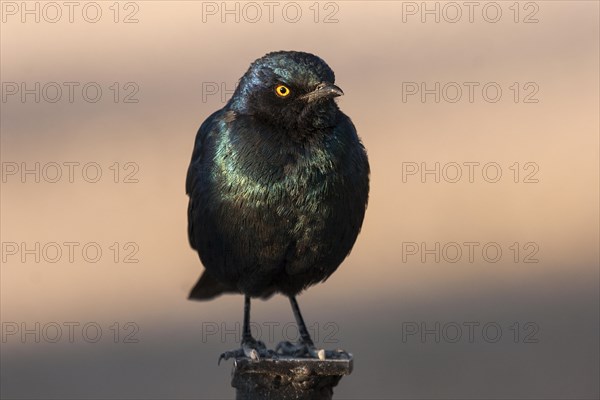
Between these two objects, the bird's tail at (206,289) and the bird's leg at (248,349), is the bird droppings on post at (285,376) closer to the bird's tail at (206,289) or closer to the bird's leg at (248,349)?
the bird's leg at (248,349)

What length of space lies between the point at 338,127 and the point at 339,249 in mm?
514

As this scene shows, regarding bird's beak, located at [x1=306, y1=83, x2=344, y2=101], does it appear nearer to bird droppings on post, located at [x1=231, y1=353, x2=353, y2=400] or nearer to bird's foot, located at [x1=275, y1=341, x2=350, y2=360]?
bird's foot, located at [x1=275, y1=341, x2=350, y2=360]

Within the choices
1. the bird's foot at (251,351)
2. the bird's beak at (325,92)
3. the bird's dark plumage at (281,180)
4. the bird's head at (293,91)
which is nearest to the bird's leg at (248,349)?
the bird's foot at (251,351)

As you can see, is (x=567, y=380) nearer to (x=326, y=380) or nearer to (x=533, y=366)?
(x=533, y=366)

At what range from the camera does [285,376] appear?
5.08 m

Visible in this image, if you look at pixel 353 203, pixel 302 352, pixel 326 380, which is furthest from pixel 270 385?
pixel 353 203

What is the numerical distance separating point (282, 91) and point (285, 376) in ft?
4.48

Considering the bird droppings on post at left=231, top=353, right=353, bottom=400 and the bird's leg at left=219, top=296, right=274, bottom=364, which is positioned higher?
the bird's leg at left=219, top=296, right=274, bottom=364

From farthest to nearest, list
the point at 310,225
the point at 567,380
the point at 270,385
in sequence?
the point at 567,380 < the point at 310,225 < the point at 270,385

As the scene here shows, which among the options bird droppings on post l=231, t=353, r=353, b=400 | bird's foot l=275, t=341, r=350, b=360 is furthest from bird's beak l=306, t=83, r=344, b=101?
bird droppings on post l=231, t=353, r=353, b=400

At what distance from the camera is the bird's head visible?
19.3ft

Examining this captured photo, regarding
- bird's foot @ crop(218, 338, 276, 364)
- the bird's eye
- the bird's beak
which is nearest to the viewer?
bird's foot @ crop(218, 338, 276, 364)

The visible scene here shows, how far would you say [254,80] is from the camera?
19.8 feet

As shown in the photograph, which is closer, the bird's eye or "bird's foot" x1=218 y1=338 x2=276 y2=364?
"bird's foot" x1=218 y1=338 x2=276 y2=364
